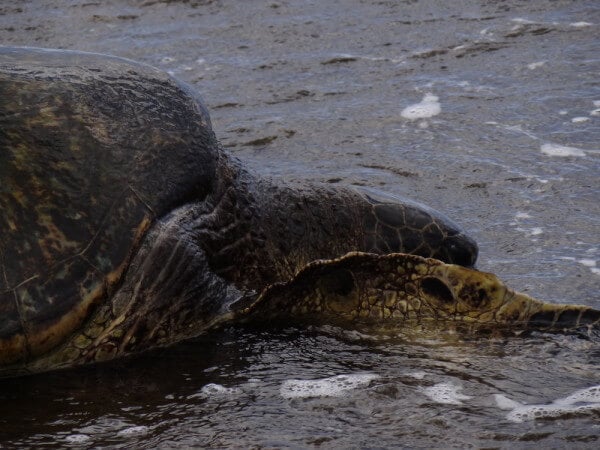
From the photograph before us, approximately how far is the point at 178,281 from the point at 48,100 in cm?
78

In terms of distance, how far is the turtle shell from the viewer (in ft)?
10.8

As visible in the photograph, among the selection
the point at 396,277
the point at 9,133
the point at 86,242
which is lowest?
the point at 396,277

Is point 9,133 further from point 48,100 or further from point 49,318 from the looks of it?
point 49,318

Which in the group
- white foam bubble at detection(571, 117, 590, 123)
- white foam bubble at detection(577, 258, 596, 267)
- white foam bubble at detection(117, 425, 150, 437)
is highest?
white foam bubble at detection(571, 117, 590, 123)

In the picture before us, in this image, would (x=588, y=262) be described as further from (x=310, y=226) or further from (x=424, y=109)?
(x=424, y=109)

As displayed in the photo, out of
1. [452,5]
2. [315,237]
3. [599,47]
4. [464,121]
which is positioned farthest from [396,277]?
[452,5]

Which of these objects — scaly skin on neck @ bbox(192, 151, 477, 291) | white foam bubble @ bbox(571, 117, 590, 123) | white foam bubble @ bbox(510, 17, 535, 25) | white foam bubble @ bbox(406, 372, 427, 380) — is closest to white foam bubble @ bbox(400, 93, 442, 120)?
white foam bubble @ bbox(571, 117, 590, 123)

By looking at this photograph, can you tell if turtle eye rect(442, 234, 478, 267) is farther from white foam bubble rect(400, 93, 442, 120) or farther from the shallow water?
white foam bubble rect(400, 93, 442, 120)

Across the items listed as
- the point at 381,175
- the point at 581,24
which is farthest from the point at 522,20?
the point at 381,175

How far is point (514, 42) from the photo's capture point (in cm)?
684

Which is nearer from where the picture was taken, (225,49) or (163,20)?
(225,49)

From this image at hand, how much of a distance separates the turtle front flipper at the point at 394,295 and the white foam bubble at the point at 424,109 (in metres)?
2.21

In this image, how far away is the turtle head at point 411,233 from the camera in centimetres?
396

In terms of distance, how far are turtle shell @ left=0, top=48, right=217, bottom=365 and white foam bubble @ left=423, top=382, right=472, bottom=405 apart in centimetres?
110
